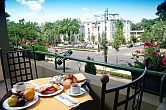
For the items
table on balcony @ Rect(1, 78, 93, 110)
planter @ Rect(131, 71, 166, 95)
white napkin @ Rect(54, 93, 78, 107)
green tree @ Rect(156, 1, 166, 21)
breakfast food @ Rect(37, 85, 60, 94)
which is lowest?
table on balcony @ Rect(1, 78, 93, 110)

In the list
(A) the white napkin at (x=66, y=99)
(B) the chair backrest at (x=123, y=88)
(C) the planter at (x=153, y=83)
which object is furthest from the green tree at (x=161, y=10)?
(A) the white napkin at (x=66, y=99)

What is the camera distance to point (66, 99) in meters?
1.24

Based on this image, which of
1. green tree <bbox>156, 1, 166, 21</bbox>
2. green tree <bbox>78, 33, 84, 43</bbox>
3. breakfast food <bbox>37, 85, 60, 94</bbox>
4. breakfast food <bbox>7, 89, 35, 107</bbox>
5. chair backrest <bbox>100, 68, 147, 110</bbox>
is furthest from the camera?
green tree <bbox>78, 33, 84, 43</bbox>

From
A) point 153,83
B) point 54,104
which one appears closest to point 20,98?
point 54,104

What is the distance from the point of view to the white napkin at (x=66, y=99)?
3.87 ft

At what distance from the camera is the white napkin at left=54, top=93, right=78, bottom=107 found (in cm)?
118

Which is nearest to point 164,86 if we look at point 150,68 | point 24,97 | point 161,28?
point 150,68

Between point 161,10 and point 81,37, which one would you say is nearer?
point 161,10

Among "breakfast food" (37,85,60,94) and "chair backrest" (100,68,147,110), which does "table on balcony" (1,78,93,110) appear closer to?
"breakfast food" (37,85,60,94)

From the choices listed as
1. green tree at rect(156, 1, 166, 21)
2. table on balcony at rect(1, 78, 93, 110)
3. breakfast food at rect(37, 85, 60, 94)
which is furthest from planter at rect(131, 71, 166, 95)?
green tree at rect(156, 1, 166, 21)

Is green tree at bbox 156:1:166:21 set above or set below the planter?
above

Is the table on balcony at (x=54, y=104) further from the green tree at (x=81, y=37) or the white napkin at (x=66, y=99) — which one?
the green tree at (x=81, y=37)

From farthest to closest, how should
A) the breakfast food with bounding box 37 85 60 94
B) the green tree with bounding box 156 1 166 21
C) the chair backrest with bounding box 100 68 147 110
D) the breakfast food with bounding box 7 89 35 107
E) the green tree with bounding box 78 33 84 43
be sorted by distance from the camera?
the green tree with bounding box 78 33 84 43 → the green tree with bounding box 156 1 166 21 → the breakfast food with bounding box 37 85 60 94 → the breakfast food with bounding box 7 89 35 107 → the chair backrest with bounding box 100 68 147 110

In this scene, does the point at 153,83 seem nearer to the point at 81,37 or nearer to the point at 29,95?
the point at 29,95
